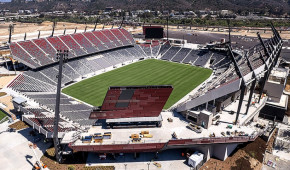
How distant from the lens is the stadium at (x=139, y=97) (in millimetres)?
34062

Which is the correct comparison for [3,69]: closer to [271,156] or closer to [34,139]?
[34,139]

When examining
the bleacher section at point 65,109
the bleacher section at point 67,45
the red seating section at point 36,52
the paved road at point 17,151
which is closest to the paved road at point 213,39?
the bleacher section at point 67,45

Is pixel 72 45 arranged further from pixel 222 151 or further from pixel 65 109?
pixel 222 151

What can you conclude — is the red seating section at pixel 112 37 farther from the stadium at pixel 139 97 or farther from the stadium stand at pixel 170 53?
the stadium stand at pixel 170 53

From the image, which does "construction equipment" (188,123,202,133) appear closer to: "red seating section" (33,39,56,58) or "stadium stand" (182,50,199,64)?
"stadium stand" (182,50,199,64)

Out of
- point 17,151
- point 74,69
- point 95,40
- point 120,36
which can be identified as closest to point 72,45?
point 95,40

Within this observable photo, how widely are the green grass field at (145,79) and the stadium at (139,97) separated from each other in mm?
279

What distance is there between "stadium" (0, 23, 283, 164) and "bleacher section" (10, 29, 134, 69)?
0.33 meters

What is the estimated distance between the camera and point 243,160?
115ft

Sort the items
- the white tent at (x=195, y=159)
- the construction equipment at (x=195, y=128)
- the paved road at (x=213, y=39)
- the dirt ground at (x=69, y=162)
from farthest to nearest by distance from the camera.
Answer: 1. the paved road at (x=213, y=39)
2. the construction equipment at (x=195, y=128)
3. the white tent at (x=195, y=159)
4. the dirt ground at (x=69, y=162)

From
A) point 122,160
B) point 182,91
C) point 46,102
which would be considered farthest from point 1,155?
point 182,91

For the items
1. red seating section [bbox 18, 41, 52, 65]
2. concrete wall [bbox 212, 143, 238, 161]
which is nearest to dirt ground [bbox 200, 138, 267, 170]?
concrete wall [bbox 212, 143, 238, 161]

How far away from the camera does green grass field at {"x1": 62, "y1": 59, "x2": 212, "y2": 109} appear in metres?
56.0

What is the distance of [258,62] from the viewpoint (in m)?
45.3
